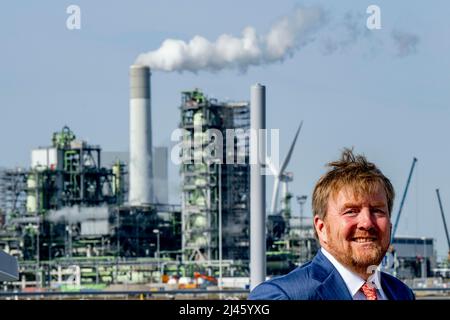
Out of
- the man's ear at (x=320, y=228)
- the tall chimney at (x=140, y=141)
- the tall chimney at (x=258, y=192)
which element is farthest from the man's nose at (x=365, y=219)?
the tall chimney at (x=140, y=141)

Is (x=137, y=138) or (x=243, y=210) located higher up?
(x=137, y=138)

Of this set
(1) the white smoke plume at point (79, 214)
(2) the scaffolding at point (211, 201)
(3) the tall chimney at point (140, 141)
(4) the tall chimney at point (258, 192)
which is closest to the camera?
(4) the tall chimney at point (258, 192)

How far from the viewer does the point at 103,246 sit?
90125mm

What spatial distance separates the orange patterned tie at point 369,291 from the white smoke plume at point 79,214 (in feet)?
289

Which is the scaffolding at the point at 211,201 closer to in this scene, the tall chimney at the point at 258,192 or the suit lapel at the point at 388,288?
the tall chimney at the point at 258,192

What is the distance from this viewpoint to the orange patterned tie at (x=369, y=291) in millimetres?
2428

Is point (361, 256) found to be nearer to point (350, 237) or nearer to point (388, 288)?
point (350, 237)

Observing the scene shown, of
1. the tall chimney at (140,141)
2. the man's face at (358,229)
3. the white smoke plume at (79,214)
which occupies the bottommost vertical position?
the white smoke plume at (79,214)

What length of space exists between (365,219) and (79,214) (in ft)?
290

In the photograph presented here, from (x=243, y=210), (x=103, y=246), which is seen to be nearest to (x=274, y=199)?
(x=243, y=210)

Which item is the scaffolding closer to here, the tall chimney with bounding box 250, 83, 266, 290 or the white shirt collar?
the tall chimney with bounding box 250, 83, 266, 290

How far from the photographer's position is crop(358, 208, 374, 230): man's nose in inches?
95.2
